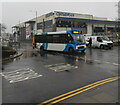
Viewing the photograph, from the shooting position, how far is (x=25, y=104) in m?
4.77

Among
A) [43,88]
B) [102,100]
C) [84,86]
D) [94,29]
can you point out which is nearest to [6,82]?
[43,88]

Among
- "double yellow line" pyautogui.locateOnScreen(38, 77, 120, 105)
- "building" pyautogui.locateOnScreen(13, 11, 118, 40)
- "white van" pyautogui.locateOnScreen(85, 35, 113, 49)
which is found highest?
"building" pyautogui.locateOnScreen(13, 11, 118, 40)

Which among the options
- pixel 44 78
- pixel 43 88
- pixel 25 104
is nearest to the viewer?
pixel 25 104

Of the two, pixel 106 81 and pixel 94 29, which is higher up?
pixel 94 29

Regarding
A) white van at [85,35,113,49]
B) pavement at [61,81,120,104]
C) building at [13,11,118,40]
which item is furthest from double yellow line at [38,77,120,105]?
building at [13,11,118,40]

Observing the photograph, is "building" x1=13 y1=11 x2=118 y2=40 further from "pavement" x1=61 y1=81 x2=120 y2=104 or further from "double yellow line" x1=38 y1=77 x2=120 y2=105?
"pavement" x1=61 y1=81 x2=120 y2=104

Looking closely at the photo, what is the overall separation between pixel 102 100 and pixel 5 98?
137 inches

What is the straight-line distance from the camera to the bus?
59.2ft

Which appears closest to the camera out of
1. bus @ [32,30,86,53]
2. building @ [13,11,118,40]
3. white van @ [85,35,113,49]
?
bus @ [32,30,86,53]

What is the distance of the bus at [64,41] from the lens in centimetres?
1803

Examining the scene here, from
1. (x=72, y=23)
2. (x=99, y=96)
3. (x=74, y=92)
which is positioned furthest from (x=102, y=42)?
(x=72, y=23)

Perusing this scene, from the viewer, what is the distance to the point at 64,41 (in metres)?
18.9

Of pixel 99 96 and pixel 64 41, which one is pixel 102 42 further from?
pixel 99 96

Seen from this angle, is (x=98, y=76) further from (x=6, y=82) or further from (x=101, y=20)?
(x=101, y=20)
